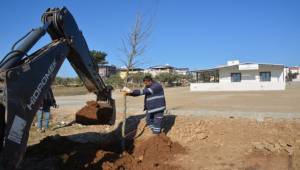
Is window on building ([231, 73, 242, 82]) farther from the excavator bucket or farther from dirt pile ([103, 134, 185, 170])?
the excavator bucket

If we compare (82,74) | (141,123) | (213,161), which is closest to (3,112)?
(82,74)

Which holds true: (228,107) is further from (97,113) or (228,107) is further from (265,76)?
(265,76)

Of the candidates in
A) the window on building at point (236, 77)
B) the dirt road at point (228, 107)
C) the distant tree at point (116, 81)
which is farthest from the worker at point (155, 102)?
the distant tree at point (116, 81)

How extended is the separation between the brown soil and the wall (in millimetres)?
30517

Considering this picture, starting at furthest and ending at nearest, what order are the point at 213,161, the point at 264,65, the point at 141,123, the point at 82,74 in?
the point at 264,65 → the point at 141,123 → the point at 213,161 → the point at 82,74

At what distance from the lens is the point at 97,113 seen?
753cm

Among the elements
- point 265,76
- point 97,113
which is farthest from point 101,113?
point 265,76

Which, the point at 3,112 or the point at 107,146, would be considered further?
the point at 107,146

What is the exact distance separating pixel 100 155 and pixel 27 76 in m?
3.27

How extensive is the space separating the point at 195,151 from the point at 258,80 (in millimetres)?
35093

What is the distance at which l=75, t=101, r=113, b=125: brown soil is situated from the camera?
24.2 ft

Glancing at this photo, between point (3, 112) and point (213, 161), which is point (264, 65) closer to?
point (213, 161)

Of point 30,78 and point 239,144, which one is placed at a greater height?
point 30,78

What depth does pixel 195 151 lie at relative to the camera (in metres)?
7.74
